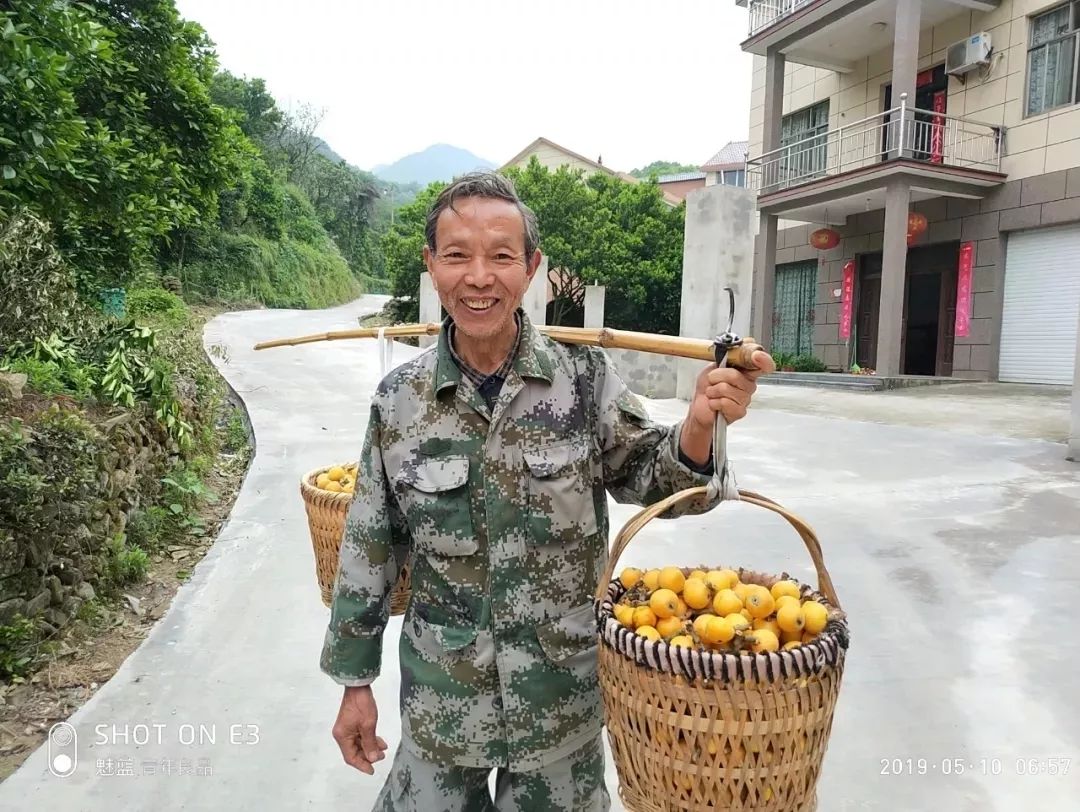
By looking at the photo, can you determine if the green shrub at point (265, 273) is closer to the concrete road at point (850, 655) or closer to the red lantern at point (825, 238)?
the red lantern at point (825, 238)

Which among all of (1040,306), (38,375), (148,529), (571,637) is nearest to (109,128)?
(38,375)

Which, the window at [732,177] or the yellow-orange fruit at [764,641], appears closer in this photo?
the yellow-orange fruit at [764,641]

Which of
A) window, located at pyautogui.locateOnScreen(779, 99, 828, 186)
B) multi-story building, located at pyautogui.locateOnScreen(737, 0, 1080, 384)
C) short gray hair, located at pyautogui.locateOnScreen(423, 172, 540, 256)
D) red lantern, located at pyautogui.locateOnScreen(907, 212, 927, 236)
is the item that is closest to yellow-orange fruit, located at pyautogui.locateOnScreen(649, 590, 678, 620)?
short gray hair, located at pyautogui.locateOnScreen(423, 172, 540, 256)

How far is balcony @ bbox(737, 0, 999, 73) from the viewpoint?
41.1 ft

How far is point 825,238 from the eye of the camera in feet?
48.3

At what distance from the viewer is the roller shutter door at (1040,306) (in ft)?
37.6

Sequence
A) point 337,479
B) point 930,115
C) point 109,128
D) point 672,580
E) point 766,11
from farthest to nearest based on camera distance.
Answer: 1. point 766,11
2. point 930,115
3. point 109,128
4. point 337,479
5. point 672,580

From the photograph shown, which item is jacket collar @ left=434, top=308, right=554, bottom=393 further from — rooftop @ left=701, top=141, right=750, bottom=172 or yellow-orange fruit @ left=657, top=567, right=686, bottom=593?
rooftop @ left=701, top=141, right=750, bottom=172

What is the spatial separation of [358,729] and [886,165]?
40.0 feet

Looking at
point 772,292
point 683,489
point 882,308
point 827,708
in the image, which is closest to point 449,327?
point 683,489

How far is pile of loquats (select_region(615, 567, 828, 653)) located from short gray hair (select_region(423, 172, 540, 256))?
2.30 feet

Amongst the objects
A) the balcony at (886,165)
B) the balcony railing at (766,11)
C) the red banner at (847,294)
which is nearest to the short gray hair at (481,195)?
the balcony at (886,165)

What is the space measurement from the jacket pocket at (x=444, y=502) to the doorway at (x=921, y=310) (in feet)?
45.5

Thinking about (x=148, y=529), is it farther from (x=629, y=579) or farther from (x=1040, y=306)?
(x=1040, y=306)
